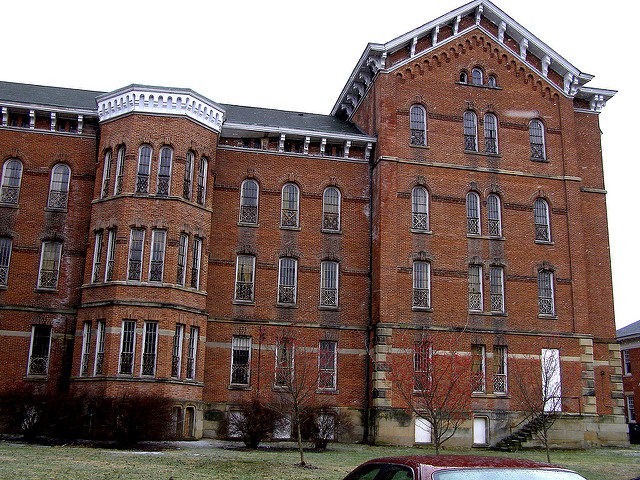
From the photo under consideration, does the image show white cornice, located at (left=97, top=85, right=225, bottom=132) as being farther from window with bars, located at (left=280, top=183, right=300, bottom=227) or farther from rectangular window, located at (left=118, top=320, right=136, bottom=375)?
rectangular window, located at (left=118, top=320, right=136, bottom=375)

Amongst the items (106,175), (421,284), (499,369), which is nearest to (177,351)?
(106,175)

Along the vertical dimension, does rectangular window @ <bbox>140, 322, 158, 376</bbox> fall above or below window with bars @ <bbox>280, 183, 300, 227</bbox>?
below

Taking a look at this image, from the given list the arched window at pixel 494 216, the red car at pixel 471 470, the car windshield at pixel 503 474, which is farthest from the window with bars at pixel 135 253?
the car windshield at pixel 503 474

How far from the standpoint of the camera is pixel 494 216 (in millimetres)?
30984

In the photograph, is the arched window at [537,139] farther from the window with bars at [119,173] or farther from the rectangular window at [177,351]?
the window with bars at [119,173]

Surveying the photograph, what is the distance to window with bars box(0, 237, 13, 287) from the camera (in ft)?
89.7

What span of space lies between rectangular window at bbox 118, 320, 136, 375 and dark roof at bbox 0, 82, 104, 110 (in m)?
9.67

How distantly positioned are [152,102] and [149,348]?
9725mm

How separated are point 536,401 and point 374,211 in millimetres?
10404

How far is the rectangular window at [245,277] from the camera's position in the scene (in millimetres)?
29047

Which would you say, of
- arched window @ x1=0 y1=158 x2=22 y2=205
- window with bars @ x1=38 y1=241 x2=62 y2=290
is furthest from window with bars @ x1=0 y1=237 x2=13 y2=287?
arched window @ x1=0 y1=158 x2=22 y2=205

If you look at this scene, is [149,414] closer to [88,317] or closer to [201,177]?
[88,317]

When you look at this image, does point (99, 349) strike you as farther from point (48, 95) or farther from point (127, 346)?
point (48, 95)

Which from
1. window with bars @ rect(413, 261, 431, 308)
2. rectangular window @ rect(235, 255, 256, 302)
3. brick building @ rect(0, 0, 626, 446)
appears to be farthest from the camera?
window with bars @ rect(413, 261, 431, 308)
